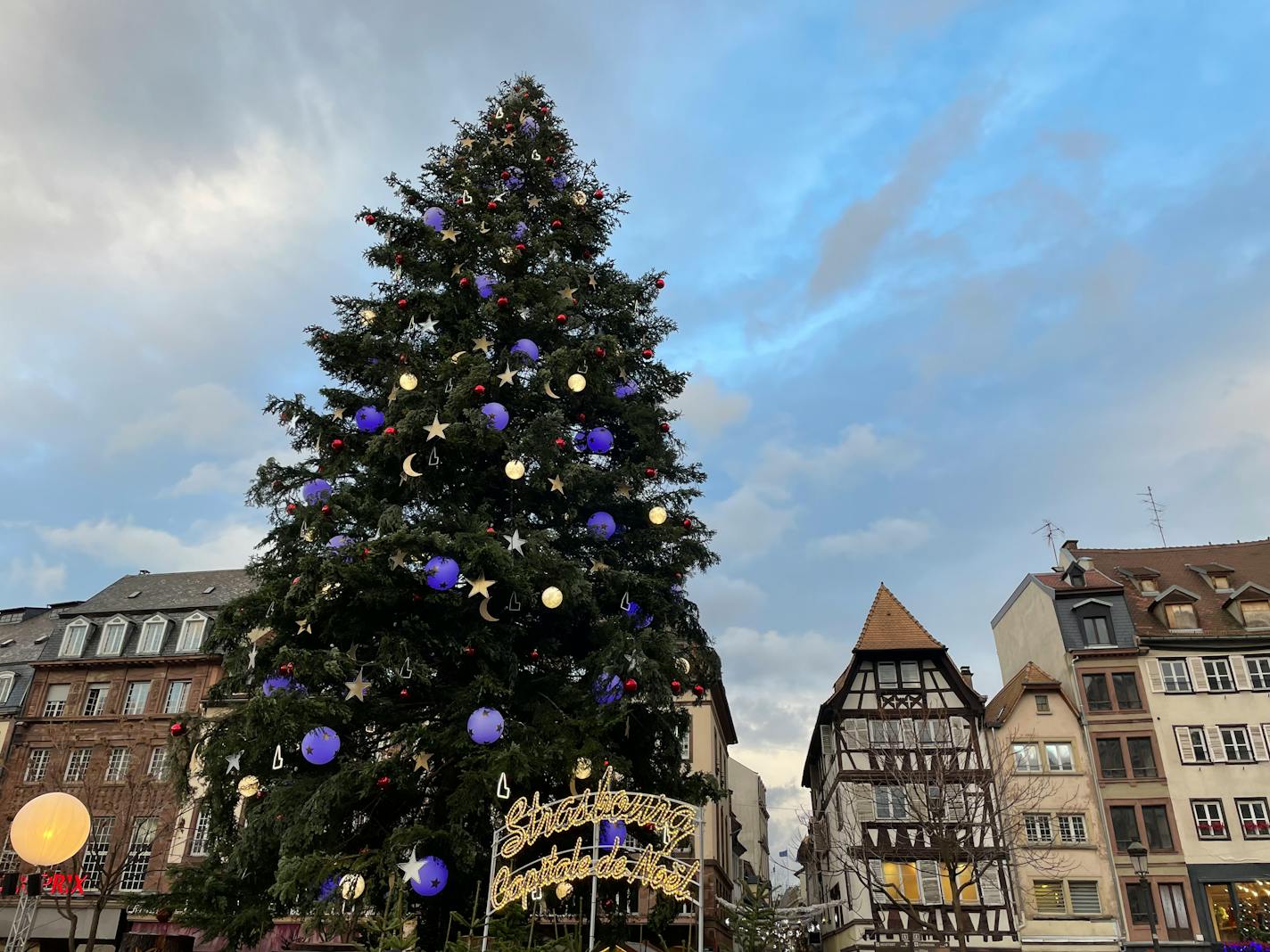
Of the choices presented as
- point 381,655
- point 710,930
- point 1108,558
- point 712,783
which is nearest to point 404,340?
point 381,655

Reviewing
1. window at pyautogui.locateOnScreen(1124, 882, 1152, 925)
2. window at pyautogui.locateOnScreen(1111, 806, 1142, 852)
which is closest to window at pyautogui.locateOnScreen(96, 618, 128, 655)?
window at pyautogui.locateOnScreen(1111, 806, 1142, 852)

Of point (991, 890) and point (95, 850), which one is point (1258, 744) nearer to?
point (991, 890)

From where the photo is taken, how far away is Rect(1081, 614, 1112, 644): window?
34.9 meters

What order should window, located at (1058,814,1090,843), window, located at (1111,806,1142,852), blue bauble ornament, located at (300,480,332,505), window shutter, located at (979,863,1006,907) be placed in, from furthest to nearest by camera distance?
1. window, located at (1058,814,1090,843)
2. window, located at (1111,806,1142,852)
3. window shutter, located at (979,863,1006,907)
4. blue bauble ornament, located at (300,480,332,505)

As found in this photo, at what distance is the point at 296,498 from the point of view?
43.6ft

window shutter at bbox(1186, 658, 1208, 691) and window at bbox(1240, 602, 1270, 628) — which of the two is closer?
window shutter at bbox(1186, 658, 1208, 691)

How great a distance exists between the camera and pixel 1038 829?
3198 cm

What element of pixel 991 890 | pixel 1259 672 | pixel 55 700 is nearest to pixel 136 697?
pixel 55 700

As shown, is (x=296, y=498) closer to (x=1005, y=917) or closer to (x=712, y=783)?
(x=712, y=783)

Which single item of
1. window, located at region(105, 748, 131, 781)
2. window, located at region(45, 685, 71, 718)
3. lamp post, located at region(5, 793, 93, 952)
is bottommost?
lamp post, located at region(5, 793, 93, 952)

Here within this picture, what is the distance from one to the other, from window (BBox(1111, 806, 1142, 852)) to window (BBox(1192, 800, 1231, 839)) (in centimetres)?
198

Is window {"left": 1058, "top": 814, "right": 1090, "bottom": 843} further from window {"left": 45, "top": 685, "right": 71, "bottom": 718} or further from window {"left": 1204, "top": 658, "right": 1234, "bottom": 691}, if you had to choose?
window {"left": 45, "top": 685, "right": 71, "bottom": 718}

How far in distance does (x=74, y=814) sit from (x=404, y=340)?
819 cm

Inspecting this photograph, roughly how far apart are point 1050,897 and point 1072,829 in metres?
2.51
